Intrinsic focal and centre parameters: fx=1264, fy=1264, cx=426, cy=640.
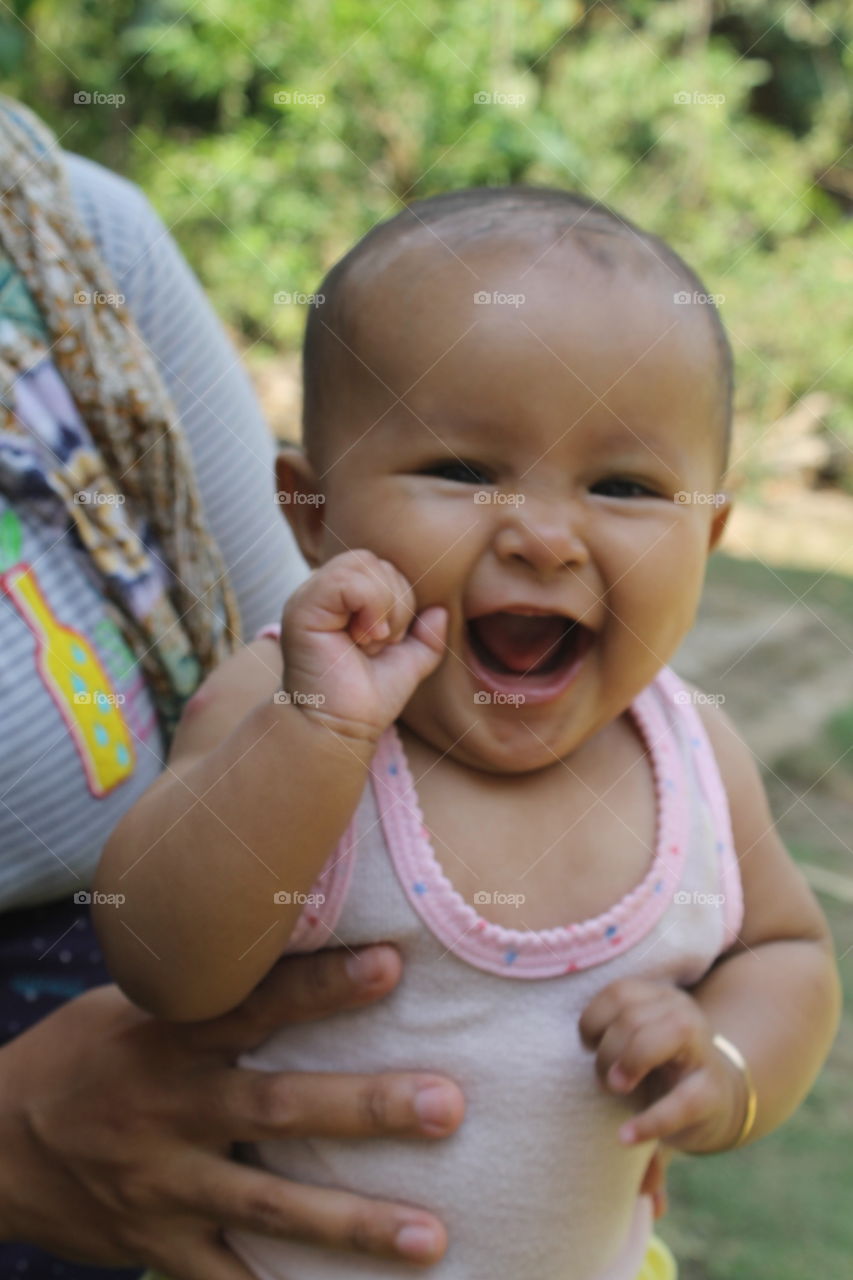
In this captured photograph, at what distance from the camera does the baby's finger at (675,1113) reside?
1.04m

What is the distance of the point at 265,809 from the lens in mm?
984

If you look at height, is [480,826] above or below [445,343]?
below

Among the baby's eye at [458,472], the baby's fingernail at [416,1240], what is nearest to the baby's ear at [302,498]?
the baby's eye at [458,472]

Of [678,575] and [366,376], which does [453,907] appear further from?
[366,376]

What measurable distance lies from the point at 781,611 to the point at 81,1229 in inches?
147

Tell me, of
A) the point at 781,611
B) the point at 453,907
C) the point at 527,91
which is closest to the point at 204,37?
the point at 527,91

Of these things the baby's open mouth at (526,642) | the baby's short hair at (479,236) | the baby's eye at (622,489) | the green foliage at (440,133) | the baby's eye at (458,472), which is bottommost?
the green foliage at (440,133)

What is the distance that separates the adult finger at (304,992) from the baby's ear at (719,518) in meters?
0.53

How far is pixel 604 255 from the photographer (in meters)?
1.12

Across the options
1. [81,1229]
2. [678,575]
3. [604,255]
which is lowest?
[81,1229]

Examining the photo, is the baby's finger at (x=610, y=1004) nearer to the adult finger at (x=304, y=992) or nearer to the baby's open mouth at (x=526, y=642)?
the adult finger at (x=304, y=992)

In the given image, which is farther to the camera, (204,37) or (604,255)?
(204,37)

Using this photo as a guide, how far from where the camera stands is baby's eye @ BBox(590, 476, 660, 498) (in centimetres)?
111

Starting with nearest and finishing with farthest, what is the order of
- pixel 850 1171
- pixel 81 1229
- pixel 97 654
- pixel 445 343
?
pixel 445 343, pixel 81 1229, pixel 97 654, pixel 850 1171
